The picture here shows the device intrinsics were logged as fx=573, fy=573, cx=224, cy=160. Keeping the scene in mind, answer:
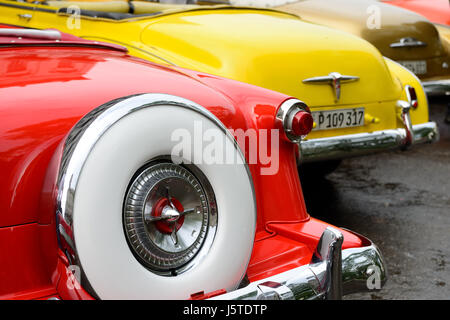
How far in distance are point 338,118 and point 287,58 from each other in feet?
1.68

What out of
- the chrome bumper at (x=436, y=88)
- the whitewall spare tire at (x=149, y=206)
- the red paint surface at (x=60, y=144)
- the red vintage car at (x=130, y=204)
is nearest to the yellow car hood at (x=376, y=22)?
the chrome bumper at (x=436, y=88)

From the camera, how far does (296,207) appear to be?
7.22ft

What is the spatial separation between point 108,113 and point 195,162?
0.98 feet

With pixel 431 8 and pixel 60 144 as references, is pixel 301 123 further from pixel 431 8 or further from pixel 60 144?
pixel 431 8

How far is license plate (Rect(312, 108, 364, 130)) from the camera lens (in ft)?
11.9

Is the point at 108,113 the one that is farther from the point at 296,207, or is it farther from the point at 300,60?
the point at 300,60

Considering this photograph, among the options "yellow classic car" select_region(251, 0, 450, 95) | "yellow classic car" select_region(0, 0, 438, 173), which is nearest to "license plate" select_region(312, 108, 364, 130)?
"yellow classic car" select_region(0, 0, 438, 173)

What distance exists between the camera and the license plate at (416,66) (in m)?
5.73

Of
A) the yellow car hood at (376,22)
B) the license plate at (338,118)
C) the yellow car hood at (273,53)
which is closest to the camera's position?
the yellow car hood at (273,53)

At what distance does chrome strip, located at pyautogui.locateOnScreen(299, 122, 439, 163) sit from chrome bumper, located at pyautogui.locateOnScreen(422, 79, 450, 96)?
1.82 meters

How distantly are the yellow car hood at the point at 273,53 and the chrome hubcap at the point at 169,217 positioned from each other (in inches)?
70.5

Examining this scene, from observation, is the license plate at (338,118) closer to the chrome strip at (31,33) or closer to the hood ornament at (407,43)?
the chrome strip at (31,33)

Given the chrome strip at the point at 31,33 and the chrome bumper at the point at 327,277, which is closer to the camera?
the chrome bumper at the point at 327,277
